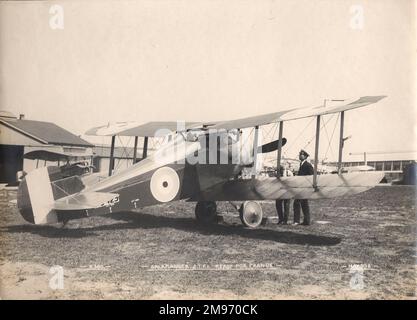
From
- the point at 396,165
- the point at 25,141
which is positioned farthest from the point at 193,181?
the point at 396,165

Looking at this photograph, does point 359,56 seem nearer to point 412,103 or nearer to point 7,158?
point 412,103

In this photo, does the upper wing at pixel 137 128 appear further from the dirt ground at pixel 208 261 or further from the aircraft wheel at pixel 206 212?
the dirt ground at pixel 208 261

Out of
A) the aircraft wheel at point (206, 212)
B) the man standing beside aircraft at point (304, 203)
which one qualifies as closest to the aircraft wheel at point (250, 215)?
the aircraft wheel at point (206, 212)

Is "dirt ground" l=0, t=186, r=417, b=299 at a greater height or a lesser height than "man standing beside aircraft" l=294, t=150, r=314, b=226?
lesser

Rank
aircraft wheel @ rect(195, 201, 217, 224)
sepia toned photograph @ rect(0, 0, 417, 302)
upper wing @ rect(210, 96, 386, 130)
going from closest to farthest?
1. sepia toned photograph @ rect(0, 0, 417, 302)
2. upper wing @ rect(210, 96, 386, 130)
3. aircraft wheel @ rect(195, 201, 217, 224)

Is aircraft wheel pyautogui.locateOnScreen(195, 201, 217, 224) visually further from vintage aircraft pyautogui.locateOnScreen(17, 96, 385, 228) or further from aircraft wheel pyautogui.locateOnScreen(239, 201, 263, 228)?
aircraft wheel pyautogui.locateOnScreen(239, 201, 263, 228)

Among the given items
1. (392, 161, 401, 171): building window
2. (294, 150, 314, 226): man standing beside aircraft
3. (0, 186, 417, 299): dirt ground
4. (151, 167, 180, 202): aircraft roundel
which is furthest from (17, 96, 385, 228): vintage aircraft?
(392, 161, 401, 171): building window
